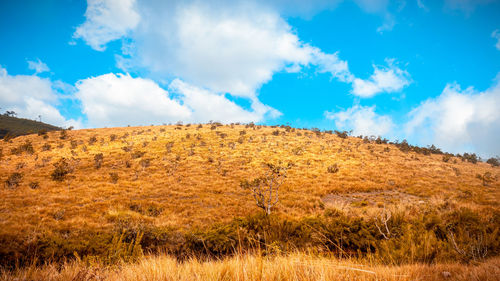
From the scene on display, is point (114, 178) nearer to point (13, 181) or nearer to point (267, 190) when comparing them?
point (13, 181)

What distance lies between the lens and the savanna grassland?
2956mm

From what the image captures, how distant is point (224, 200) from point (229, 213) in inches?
81.8

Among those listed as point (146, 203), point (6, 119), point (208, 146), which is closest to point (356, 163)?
point (208, 146)

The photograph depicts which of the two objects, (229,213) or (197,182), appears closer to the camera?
(229,213)

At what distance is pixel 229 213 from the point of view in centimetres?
1162

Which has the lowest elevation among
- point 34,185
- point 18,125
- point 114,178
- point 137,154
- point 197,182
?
point 34,185

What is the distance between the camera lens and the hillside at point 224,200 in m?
5.46

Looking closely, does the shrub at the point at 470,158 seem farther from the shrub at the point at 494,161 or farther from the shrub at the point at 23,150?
the shrub at the point at 23,150

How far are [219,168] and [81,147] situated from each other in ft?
71.3

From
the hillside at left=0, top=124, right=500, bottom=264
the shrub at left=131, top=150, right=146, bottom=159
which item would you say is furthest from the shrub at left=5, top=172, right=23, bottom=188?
the shrub at left=131, top=150, right=146, bottom=159

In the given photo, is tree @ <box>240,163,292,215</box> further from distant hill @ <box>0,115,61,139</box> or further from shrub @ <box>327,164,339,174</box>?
distant hill @ <box>0,115,61,139</box>

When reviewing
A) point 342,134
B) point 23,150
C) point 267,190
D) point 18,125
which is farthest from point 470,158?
point 18,125

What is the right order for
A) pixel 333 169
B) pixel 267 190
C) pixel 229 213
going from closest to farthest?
pixel 229 213 < pixel 267 190 < pixel 333 169

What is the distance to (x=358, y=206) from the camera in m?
12.6
